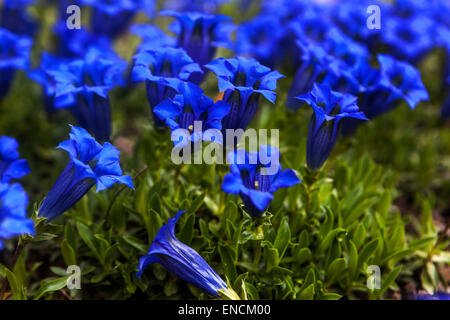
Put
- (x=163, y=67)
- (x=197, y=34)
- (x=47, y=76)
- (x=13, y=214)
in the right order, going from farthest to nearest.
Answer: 1. (x=47, y=76)
2. (x=197, y=34)
3. (x=163, y=67)
4. (x=13, y=214)

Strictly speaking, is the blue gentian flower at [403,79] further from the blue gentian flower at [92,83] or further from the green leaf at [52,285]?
the green leaf at [52,285]

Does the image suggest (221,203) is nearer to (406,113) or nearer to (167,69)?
(167,69)

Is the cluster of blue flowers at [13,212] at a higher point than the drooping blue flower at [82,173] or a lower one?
lower

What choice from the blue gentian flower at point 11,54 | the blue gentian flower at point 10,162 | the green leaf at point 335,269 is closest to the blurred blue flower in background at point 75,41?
the blue gentian flower at point 11,54

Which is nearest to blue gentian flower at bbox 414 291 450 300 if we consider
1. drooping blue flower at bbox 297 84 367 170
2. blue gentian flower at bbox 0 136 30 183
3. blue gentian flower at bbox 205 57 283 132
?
drooping blue flower at bbox 297 84 367 170

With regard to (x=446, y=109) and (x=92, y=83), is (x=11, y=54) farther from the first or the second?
(x=446, y=109)

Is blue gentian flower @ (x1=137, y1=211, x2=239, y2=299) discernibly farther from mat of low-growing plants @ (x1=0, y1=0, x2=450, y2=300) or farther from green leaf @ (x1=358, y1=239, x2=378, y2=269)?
green leaf @ (x1=358, y1=239, x2=378, y2=269)

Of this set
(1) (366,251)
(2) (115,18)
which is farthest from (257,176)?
(2) (115,18)
